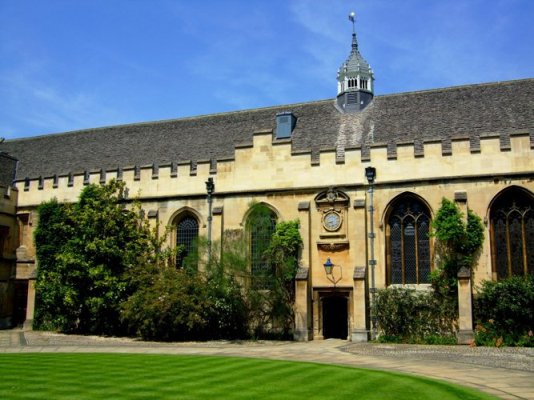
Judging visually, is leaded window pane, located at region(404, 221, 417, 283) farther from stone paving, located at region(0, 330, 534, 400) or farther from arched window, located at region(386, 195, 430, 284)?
stone paving, located at region(0, 330, 534, 400)

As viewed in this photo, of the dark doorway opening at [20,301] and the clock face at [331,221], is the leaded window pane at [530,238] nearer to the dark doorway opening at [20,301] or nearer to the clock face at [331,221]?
the clock face at [331,221]

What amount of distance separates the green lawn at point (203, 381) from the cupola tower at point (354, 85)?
16667mm

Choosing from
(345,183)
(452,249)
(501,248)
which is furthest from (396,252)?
(501,248)

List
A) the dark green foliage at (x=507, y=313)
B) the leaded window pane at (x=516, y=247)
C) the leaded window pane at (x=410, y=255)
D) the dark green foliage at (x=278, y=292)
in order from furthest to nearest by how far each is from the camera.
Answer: the dark green foliage at (x=278, y=292) → the leaded window pane at (x=410, y=255) → the leaded window pane at (x=516, y=247) → the dark green foliage at (x=507, y=313)

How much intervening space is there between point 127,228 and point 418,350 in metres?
13.3

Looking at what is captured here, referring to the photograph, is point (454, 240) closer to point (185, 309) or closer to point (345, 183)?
point (345, 183)

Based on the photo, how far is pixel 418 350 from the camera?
745 inches

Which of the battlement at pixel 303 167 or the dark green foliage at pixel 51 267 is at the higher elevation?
the battlement at pixel 303 167

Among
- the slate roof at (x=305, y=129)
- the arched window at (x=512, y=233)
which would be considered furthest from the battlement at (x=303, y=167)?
the arched window at (x=512, y=233)

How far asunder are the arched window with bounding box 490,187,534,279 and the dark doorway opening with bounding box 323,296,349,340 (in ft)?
20.1

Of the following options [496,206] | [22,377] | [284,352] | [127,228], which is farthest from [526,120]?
[22,377]

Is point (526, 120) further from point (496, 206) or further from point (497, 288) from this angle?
point (497, 288)

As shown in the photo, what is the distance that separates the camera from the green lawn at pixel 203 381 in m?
10.4

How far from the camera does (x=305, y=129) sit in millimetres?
28422
